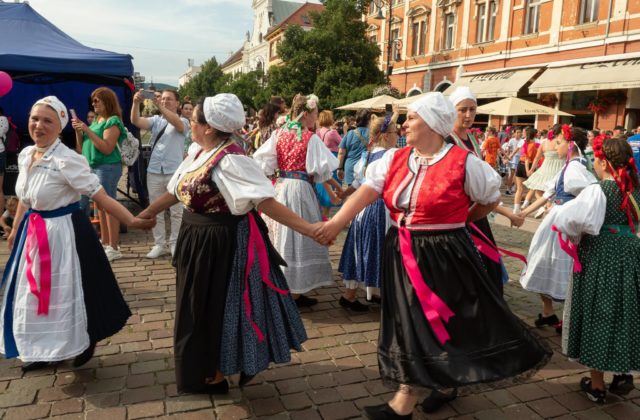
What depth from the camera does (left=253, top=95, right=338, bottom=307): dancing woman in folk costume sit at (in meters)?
4.68

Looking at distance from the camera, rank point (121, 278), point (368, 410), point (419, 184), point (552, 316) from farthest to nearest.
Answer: point (121, 278) < point (552, 316) < point (368, 410) < point (419, 184)

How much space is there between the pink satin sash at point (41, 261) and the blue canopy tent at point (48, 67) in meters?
5.25

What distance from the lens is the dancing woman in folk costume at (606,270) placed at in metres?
3.06

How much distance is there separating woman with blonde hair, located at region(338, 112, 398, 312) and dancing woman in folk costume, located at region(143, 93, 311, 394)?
1.70 metres

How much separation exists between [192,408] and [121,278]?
113 inches

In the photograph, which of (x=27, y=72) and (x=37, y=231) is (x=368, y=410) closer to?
(x=37, y=231)

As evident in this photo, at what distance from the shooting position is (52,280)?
3.09 meters

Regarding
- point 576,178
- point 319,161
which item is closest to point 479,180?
point 576,178

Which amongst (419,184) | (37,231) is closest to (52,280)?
(37,231)

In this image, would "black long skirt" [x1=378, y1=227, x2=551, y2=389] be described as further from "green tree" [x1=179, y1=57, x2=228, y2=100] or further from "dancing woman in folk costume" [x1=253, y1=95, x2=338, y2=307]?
"green tree" [x1=179, y1=57, x2=228, y2=100]

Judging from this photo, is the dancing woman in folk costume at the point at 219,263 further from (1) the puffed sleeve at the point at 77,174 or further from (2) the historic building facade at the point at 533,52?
(2) the historic building facade at the point at 533,52

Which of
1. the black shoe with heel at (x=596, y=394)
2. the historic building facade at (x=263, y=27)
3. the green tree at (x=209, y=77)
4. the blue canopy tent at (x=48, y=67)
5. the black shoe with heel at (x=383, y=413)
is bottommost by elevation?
the black shoe with heel at (x=596, y=394)

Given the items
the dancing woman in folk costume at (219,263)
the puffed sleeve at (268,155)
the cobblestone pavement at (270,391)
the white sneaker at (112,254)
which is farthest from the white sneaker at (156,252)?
the dancing woman in folk costume at (219,263)

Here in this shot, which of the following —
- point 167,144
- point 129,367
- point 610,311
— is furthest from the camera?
point 167,144
